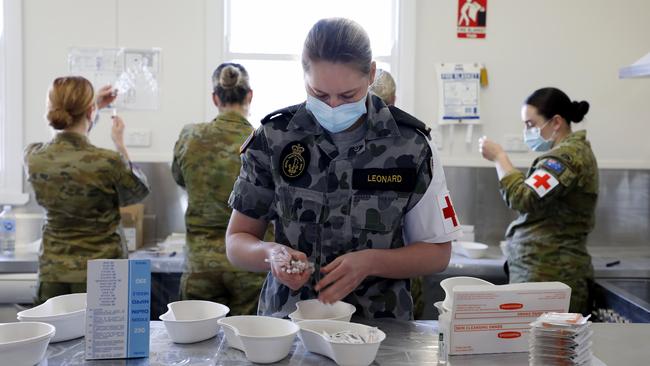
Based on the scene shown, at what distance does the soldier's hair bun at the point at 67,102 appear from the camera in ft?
8.80

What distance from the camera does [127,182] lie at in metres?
2.77

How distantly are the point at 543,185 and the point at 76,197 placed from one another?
77.5 inches

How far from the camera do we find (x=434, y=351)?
154cm

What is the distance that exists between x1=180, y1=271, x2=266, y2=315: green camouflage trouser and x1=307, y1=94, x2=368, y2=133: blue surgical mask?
1313 mm

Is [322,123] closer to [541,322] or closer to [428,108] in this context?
[541,322]

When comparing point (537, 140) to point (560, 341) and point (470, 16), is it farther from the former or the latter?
point (560, 341)

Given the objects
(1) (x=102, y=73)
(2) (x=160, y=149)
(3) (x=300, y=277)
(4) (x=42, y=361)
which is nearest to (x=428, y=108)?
(2) (x=160, y=149)

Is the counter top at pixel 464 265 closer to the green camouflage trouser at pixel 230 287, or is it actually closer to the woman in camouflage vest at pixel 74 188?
the green camouflage trouser at pixel 230 287

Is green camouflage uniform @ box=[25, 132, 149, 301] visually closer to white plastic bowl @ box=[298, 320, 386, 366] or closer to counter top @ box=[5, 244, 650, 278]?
counter top @ box=[5, 244, 650, 278]

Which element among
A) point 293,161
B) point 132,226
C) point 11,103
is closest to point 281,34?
point 132,226

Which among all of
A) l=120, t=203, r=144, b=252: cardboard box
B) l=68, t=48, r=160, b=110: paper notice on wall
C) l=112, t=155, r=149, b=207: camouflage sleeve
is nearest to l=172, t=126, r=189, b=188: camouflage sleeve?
l=112, t=155, r=149, b=207: camouflage sleeve

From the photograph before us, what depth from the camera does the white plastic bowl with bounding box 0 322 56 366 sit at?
1332mm

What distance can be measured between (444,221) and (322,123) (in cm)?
41

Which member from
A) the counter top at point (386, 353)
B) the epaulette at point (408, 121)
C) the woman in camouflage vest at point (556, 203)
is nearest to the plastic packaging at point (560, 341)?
the counter top at point (386, 353)
